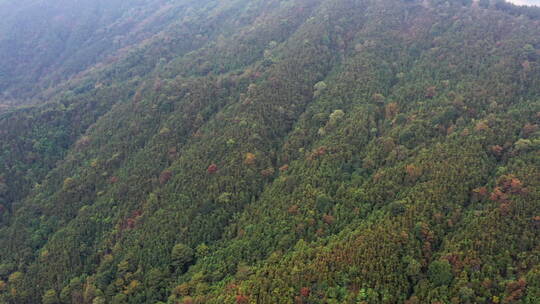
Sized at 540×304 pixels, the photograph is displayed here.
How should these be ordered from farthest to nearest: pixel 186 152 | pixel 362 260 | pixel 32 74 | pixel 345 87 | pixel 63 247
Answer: pixel 32 74
pixel 345 87
pixel 186 152
pixel 63 247
pixel 362 260

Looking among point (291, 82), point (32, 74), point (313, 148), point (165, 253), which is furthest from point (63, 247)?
point (32, 74)

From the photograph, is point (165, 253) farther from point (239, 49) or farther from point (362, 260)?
Result: point (239, 49)

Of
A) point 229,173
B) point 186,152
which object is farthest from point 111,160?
point 229,173

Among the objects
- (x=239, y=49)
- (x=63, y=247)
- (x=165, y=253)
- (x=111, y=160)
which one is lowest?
(x=165, y=253)

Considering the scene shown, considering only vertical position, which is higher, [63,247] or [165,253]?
[63,247]

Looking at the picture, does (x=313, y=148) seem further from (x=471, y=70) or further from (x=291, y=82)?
(x=471, y=70)

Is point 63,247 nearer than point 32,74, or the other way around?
point 63,247

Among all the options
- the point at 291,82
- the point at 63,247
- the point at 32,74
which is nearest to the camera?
the point at 63,247
